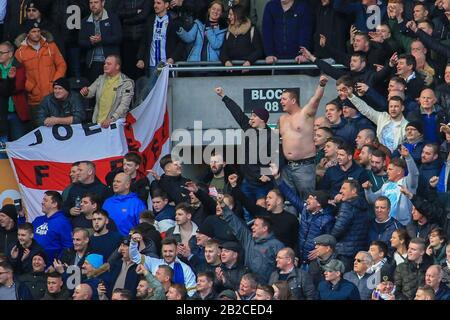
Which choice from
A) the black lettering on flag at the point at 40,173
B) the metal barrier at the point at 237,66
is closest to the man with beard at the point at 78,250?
the black lettering on flag at the point at 40,173

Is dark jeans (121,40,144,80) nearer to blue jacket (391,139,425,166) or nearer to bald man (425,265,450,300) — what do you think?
blue jacket (391,139,425,166)

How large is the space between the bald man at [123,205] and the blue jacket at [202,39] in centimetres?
309

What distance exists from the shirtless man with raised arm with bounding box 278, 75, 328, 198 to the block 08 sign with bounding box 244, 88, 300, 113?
1728mm

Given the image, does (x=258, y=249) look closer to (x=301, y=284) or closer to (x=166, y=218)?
(x=301, y=284)

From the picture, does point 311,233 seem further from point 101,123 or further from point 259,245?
point 101,123

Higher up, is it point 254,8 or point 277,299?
point 254,8

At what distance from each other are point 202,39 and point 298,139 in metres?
2.83

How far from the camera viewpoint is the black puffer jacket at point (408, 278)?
20.0 m

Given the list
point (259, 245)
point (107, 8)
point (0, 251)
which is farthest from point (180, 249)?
point (107, 8)

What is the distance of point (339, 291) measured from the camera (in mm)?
19938

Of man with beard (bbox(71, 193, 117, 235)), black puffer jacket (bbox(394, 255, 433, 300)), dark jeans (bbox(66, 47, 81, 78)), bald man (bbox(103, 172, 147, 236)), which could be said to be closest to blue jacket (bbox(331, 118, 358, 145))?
bald man (bbox(103, 172, 147, 236))

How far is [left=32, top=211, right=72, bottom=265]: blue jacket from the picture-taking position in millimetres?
22109
